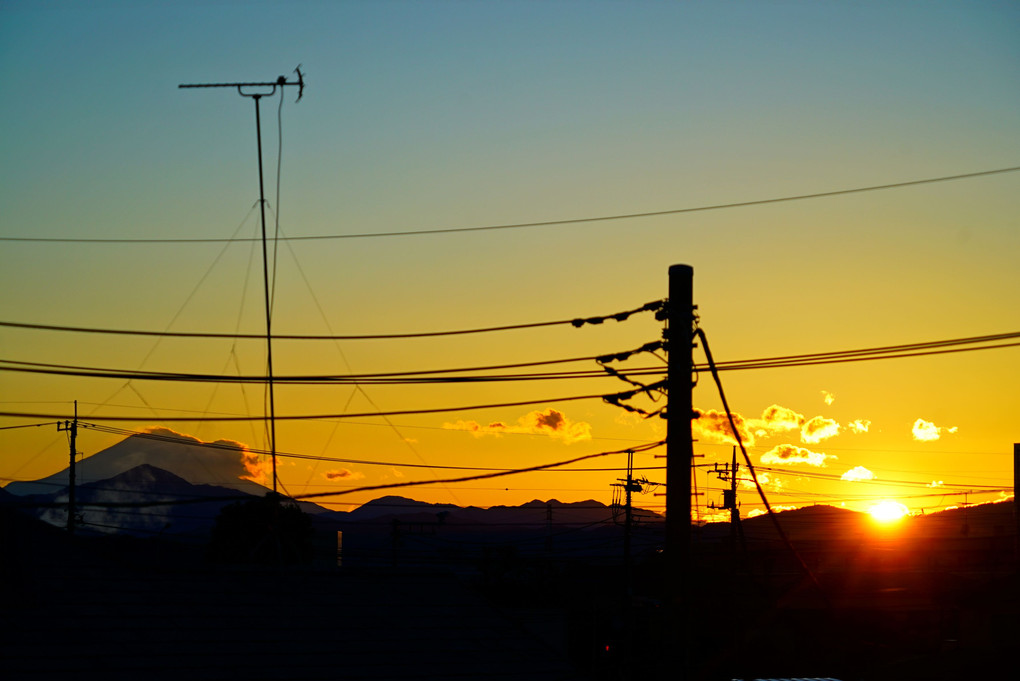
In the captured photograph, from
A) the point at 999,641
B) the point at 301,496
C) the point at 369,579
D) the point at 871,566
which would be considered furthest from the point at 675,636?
the point at 871,566

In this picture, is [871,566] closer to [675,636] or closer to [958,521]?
[675,636]

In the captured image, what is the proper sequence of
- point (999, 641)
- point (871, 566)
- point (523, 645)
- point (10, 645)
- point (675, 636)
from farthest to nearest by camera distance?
1. point (871, 566)
2. point (999, 641)
3. point (523, 645)
4. point (10, 645)
5. point (675, 636)

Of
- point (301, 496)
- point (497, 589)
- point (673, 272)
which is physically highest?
point (673, 272)

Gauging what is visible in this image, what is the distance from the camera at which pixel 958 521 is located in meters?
90.8

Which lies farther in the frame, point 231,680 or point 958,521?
point 958,521

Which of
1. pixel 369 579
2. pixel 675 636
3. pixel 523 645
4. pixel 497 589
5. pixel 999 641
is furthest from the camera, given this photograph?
pixel 497 589

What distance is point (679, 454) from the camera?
16.3 m

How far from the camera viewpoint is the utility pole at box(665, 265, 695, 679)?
626 inches

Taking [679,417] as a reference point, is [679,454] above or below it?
below

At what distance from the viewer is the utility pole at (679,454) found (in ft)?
52.2

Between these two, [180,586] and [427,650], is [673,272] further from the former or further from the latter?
[180,586]

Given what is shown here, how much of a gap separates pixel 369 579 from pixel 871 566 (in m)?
24.5

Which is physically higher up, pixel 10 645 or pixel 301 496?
pixel 301 496

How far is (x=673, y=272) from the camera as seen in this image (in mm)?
16984
